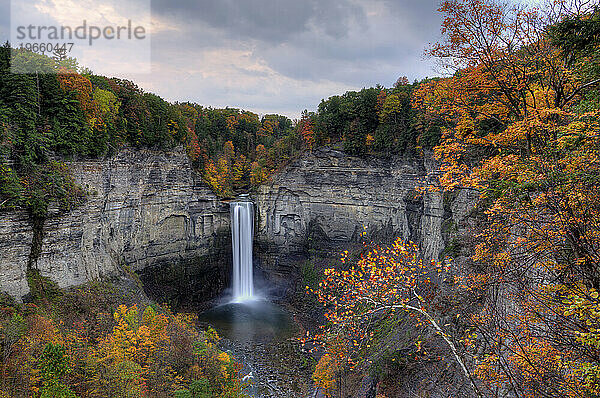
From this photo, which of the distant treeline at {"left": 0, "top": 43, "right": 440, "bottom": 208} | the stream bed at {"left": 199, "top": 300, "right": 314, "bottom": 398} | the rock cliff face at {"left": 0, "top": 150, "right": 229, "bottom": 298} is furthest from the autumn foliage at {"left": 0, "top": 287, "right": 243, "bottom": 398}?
the distant treeline at {"left": 0, "top": 43, "right": 440, "bottom": 208}

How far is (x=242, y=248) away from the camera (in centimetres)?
4031

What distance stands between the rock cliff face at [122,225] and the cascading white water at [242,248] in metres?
1.42

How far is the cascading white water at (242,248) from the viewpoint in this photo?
39562 millimetres

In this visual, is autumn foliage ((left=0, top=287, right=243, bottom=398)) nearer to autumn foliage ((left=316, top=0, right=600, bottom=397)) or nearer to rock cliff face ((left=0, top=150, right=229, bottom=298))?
rock cliff face ((left=0, top=150, right=229, bottom=298))

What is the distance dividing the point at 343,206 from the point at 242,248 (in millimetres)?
12809

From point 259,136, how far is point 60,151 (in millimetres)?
32840

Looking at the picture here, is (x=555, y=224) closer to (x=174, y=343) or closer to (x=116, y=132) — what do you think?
(x=174, y=343)

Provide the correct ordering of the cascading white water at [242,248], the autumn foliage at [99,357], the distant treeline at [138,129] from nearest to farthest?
1. the autumn foliage at [99,357]
2. the distant treeline at [138,129]
3. the cascading white water at [242,248]

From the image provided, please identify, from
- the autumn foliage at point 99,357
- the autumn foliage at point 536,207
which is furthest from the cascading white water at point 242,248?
the autumn foliage at point 536,207

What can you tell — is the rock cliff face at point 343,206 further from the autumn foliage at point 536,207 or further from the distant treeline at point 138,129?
the autumn foliage at point 536,207

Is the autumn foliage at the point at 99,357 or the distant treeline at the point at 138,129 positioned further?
the distant treeline at the point at 138,129

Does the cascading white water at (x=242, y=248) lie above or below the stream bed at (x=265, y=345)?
above

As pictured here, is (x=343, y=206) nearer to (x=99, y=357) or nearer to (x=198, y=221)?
(x=198, y=221)

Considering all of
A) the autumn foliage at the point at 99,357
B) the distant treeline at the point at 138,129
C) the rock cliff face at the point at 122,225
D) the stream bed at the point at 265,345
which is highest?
the distant treeline at the point at 138,129
